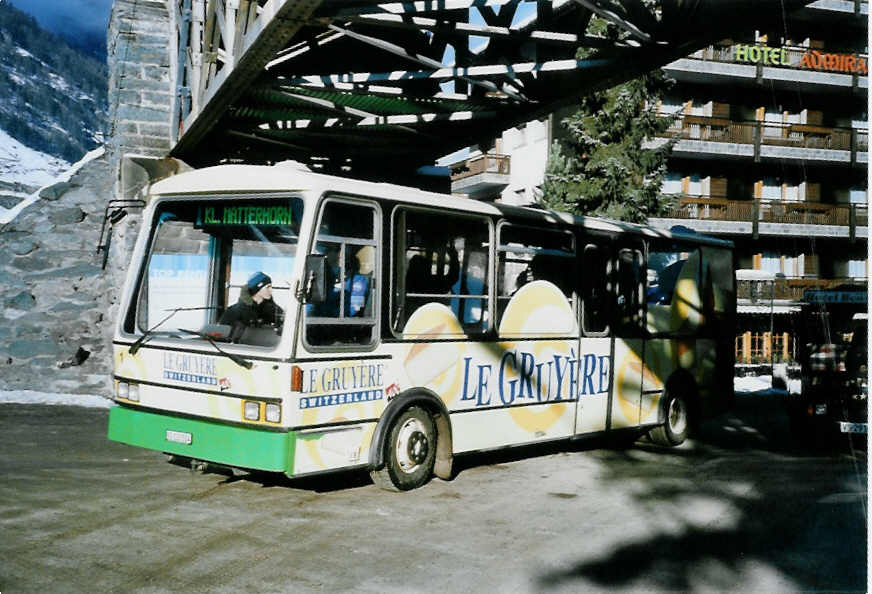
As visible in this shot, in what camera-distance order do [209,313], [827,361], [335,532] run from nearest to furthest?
[335,532] < [209,313] < [827,361]

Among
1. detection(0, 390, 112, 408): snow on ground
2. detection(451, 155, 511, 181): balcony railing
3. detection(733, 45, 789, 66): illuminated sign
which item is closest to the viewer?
detection(0, 390, 112, 408): snow on ground

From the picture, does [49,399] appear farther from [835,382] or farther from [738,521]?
[835,382]

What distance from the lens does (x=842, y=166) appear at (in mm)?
38438

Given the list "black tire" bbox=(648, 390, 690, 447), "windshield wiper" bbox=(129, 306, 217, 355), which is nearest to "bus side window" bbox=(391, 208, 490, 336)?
"windshield wiper" bbox=(129, 306, 217, 355)

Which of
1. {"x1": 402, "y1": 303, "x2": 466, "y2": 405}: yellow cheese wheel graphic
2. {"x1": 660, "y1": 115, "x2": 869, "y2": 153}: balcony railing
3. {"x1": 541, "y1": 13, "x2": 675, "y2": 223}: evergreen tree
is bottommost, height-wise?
{"x1": 402, "y1": 303, "x2": 466, "y2": 405}: yellow cheese wheel graphic

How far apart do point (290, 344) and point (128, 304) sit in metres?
1.87

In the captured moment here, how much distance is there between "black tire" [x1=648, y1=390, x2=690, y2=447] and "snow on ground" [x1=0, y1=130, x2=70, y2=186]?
10.1 m

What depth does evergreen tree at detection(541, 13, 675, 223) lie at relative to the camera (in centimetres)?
2327

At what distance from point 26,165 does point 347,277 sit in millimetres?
11568

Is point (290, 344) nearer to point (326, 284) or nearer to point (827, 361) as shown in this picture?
point (326, 284)

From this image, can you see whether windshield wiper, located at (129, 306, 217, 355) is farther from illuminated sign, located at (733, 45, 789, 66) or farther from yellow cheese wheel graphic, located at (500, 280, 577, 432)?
illuminated sign, located at (733, 45, 789, 66)

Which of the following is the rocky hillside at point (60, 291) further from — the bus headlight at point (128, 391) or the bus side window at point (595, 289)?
the bus side window at point (595, 289)

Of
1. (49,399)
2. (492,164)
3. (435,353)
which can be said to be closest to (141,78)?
(49,399)

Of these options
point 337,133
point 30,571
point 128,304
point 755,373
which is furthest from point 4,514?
point 755,373
